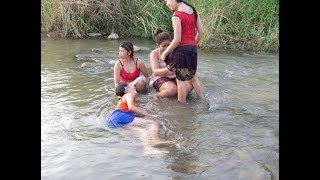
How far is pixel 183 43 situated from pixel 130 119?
1.26m

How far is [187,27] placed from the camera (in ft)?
16.2

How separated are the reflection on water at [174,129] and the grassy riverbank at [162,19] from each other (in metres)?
1.42

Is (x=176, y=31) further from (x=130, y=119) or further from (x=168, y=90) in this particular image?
(x=130, y=119)

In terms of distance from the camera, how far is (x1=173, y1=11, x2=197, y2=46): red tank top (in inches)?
191

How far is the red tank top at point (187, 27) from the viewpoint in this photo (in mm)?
4852

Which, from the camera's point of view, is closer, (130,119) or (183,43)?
(130,119)

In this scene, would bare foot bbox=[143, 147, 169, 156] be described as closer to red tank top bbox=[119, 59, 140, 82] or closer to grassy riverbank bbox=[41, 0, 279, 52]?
red tank top bbox=[119, 59, 140, 82]

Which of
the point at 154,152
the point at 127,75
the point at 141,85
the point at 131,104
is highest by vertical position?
the point at 127,75

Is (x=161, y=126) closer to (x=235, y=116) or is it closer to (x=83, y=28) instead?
(x=235, y=116)

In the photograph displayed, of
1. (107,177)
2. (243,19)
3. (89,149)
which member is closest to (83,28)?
(243,19)

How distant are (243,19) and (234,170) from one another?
6.53 meters

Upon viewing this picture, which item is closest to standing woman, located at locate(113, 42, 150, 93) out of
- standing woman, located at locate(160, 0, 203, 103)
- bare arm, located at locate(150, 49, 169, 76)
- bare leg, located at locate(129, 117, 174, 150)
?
bare arm, located at locate(150, 49, 169, 76)

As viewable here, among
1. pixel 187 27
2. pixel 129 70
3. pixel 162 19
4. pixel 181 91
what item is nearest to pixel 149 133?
pixel 181 91

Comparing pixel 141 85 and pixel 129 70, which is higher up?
pixel 129 70
